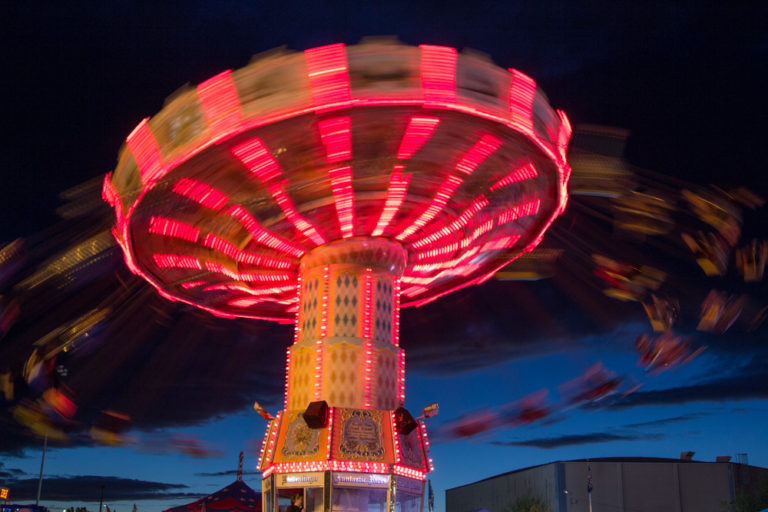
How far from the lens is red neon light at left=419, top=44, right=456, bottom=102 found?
14.3m

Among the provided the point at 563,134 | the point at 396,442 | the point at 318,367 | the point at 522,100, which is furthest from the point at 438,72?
the point at 396,442

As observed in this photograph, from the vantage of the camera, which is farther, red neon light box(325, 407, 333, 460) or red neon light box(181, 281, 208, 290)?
red neon light box(181, 281, 208, 290)

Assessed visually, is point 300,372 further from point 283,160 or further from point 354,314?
point 283,160

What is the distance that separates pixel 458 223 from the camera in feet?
66.7

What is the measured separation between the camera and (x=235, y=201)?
18.2 metres

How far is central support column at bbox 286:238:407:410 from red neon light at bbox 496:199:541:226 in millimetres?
2974

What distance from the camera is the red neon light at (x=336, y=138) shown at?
15227 millimetres

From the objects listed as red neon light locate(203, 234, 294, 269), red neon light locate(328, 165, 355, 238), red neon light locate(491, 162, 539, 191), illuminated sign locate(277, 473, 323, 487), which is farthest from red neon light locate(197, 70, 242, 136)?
illuminated sign locate(277, 473, 323, 487)

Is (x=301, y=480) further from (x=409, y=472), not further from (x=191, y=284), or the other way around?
(x=191, y=284)

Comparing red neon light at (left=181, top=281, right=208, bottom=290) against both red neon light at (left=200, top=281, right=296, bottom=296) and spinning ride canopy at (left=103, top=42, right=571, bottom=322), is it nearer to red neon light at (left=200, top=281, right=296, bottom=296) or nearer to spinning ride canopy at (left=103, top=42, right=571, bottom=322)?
spinning ride canopy at (left=103, top=42, right=571, bottom=322)

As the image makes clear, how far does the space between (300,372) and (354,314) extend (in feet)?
6.86

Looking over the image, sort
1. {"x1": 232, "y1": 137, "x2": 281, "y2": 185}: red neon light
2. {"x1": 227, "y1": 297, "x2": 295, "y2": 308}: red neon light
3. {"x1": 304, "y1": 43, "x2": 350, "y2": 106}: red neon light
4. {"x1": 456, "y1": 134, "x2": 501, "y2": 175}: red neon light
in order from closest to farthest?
1. {"x1": 304, "y1": 43, "x2": 350, "y2": 106}: red neon light
2. {"x1": 232, "y1": 137, "x2": 281, "y2": 185}: red neon light
3. {"x1": 456, "y1": 134, "x2": 501, "y2": 175}: red neon light
4. {"x1": 227, "y1": 297, "x2": 295, "y2": 308}: red neon light

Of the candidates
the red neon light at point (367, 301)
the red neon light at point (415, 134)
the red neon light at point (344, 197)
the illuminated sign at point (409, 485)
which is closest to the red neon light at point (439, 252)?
the red neon light at point (367, 301)

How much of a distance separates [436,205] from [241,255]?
568 cm
